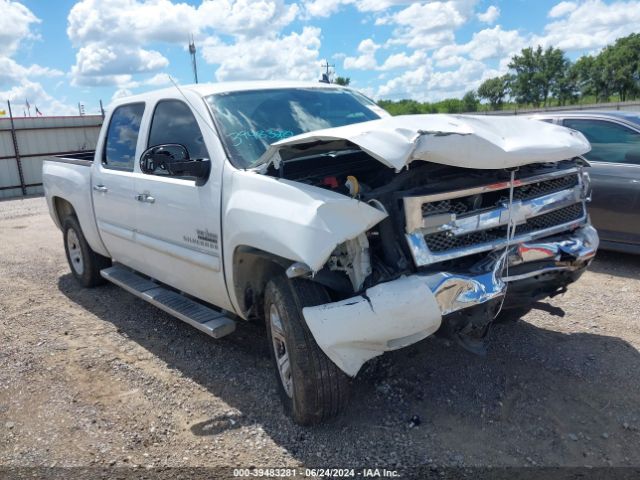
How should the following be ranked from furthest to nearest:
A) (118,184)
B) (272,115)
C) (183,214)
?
(118,184), (272,115), (183,214)

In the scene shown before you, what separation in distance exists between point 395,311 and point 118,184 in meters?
3.15

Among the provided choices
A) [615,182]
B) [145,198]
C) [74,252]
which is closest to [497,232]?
[145,198]

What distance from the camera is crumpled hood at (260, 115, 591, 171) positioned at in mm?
2799

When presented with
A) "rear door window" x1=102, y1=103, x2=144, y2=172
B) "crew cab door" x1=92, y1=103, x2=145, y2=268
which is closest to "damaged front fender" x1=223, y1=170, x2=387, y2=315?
"crew cab door" x1=92, y1=103, x2=145, y2=268

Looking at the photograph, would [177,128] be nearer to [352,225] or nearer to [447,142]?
[352,225]

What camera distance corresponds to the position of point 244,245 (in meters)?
3.45

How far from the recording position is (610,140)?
21.0 ft

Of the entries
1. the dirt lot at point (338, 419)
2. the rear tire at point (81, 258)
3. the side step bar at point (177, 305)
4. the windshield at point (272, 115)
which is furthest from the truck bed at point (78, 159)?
the windshield at point (272, 115)

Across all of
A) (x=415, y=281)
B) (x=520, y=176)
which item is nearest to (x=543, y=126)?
(x=520, y=176)

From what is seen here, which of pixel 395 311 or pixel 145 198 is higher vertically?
pixel 145 198

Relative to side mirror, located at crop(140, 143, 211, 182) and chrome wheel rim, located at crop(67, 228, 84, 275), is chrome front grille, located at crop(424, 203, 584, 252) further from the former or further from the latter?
chrome wheel rim, located at crop(67, 228, 84, 275)

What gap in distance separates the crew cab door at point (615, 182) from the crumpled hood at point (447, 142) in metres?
3.12

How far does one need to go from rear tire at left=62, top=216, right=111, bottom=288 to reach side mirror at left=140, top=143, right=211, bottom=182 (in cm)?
255

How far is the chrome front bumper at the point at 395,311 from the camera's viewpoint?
9.08 feet
